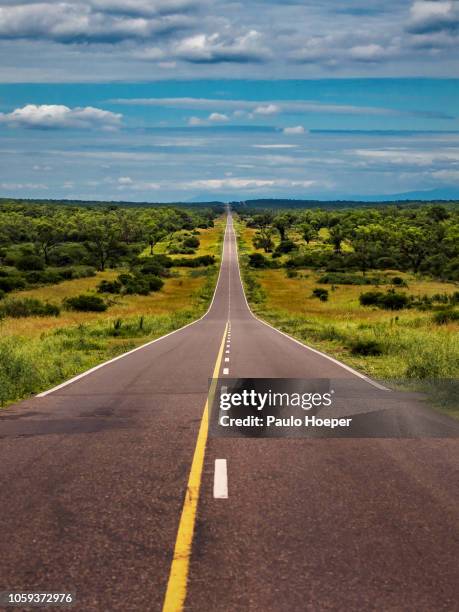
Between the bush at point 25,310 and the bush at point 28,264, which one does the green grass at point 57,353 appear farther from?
the bush at point 28,264

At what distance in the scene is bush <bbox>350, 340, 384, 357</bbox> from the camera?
969 inches

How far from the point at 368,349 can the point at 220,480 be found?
1748 cm

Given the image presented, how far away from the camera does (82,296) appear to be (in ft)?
224

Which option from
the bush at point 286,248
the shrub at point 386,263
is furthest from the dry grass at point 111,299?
the bush at point 286,248

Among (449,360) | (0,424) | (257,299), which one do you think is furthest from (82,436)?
(257,299)

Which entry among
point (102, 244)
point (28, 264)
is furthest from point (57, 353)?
point (102, 244)

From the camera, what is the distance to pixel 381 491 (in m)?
7.75

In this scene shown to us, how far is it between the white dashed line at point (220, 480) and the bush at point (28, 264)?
104910mm

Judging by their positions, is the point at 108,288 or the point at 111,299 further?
Answer: the point at 108,288

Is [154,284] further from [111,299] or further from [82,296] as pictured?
[82,296]

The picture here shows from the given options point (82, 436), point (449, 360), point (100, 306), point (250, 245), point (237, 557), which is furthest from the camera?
point (250, 245)

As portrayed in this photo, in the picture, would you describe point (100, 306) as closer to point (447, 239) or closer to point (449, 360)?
point (449, 360)

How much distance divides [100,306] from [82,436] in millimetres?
56833

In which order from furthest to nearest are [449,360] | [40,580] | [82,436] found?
[449,360], [82,436], [40,580]
